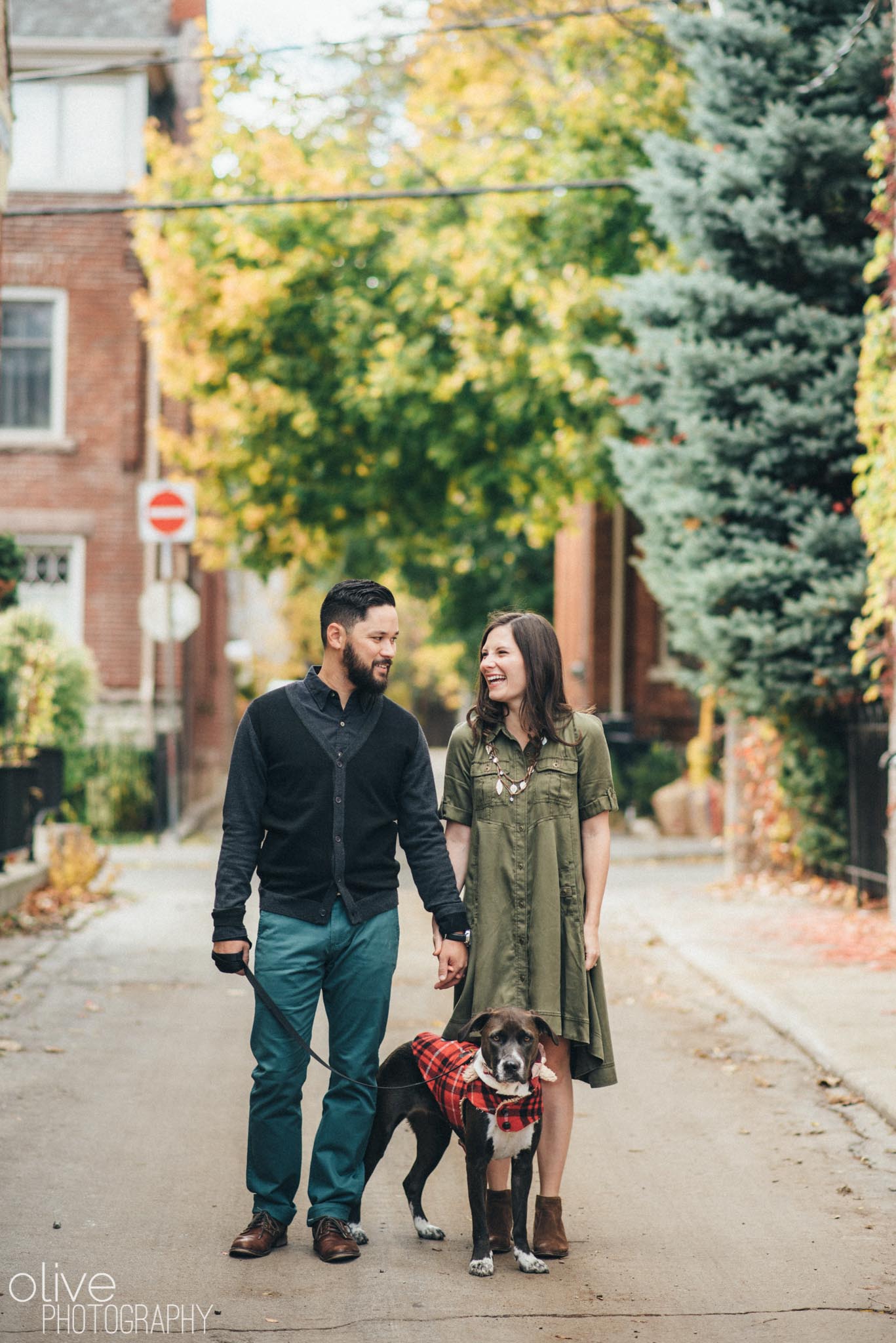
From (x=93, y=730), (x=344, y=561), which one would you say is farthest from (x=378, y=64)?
(x=344, y=561)

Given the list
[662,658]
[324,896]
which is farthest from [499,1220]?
[662,658]

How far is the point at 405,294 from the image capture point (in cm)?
1903

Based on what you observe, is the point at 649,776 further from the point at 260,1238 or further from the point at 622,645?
the point at 260,1238

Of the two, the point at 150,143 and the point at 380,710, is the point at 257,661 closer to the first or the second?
the point at 150,143

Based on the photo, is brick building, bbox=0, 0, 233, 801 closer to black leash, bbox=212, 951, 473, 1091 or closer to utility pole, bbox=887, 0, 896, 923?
utility pole, bbox=887, 0, 896, 923

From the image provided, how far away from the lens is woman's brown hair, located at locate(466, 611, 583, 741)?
5.14 meters

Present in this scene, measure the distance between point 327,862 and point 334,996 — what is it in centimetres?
45

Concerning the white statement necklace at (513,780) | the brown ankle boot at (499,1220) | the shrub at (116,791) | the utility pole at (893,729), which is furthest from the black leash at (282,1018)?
the shrub at (116,791)

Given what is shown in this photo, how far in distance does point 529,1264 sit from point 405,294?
15437 mm

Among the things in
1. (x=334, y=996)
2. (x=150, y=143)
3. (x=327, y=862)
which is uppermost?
(x=150, y=143)

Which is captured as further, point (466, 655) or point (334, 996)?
point (466, 655)

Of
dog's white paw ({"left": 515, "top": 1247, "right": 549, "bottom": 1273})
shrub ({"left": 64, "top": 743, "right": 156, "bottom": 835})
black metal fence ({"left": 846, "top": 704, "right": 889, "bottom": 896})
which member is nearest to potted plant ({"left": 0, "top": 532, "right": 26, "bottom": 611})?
black metal fence ({"left": 846, "top": 704, "right": 889, "bottom": 896})

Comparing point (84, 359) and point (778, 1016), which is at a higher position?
point (84, 359)

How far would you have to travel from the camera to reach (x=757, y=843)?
49.4ft
